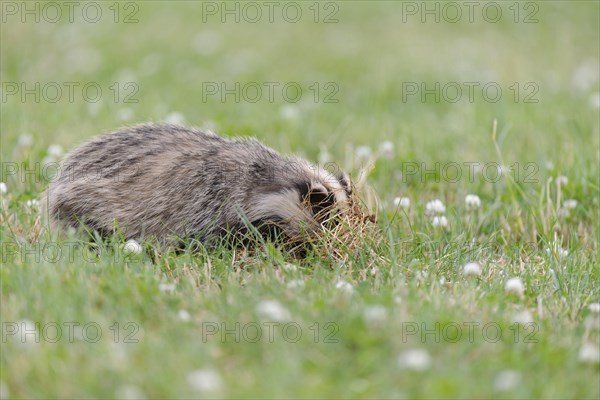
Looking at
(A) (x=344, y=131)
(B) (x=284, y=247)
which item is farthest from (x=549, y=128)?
(B) (x=284, y=247)

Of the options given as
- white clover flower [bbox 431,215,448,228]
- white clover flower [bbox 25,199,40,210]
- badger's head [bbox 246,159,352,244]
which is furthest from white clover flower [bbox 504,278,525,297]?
white clover flower [bbox 25,199,40,210]

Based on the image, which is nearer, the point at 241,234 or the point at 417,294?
the point at 417,294

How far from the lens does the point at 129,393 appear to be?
9.82 ft

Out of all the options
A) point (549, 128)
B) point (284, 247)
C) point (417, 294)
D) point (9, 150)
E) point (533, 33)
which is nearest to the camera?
point (417, 294)

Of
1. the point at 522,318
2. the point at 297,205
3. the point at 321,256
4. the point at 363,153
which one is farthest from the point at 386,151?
the point at 522,318

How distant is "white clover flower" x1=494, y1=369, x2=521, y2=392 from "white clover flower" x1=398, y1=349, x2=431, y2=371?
0.25m

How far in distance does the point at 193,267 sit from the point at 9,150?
9.12 ft

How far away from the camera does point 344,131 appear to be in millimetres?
7844

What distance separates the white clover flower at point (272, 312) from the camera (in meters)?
3.53

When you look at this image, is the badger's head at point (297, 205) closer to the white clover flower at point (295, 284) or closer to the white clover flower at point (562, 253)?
the white clover flower at point (295, 284)

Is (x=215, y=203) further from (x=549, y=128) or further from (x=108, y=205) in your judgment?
(x=549, y=128)

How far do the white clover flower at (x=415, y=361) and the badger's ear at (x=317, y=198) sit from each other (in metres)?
1.83

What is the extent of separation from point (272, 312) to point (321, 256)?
136 centimetres

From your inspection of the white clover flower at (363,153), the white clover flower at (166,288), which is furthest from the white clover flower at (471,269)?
the white clover flower at (363,153)
